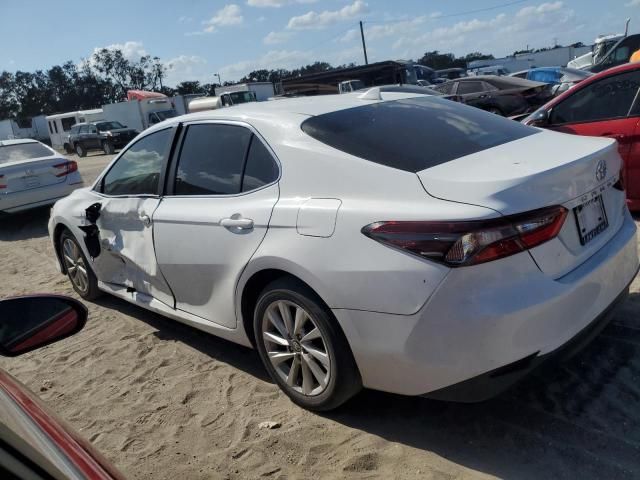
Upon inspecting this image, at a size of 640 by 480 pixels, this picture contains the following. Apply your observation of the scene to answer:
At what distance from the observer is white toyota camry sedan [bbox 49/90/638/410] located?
2324 mm

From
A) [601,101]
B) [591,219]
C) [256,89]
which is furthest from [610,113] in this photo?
[256,89]

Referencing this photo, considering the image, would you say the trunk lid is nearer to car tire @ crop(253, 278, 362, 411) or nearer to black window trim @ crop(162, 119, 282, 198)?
car tire @ crop(253, 278, 362, 411)

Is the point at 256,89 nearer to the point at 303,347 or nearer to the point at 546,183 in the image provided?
the point at 303,347

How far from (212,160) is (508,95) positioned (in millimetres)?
12014

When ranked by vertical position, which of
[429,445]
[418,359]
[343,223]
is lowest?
[429,445]

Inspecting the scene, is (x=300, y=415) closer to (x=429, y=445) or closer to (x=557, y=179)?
(x=429, y=445)

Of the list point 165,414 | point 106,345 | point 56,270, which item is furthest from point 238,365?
point 56,270

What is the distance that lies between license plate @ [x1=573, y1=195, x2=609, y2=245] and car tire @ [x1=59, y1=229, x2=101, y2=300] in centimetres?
410

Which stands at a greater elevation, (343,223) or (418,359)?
(343,223)

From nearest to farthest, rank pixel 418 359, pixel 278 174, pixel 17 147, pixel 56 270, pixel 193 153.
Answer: pixel 418 359, pixel 278 174, pixel 193 153, pixel 56 270, pixel 17 147

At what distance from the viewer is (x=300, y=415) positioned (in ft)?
10.2

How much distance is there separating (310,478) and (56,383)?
7.19 ft

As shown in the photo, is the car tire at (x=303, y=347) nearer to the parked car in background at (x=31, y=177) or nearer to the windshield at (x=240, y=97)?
the parked car in background at (x=31, y=177)

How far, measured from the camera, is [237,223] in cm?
310
